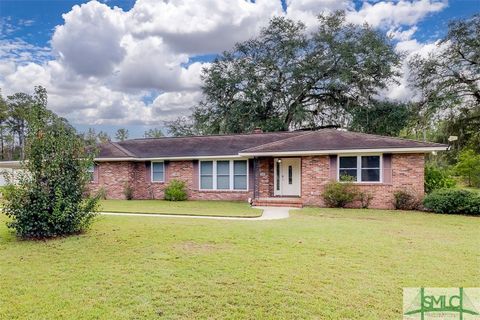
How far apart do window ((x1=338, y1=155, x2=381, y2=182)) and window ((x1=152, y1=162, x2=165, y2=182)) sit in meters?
10.1

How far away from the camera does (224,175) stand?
1842 cm

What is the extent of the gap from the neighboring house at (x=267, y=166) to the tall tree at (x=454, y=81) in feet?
38.9

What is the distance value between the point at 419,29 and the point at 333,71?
7.90 meters

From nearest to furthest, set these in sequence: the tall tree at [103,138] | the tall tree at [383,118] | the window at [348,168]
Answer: the window at [348,168]
the tall tree at [103,138]
the tall tree at [383,118]

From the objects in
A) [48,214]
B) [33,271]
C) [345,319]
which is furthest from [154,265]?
[48,214]

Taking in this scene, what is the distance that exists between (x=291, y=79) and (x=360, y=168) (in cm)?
1679

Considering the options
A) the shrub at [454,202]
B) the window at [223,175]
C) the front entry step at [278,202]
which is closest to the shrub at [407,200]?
the shrub at [454,202]

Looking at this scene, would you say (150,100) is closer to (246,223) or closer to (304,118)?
(304,118)

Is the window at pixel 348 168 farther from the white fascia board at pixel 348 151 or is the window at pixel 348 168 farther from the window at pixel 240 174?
the window at pixel 240 174

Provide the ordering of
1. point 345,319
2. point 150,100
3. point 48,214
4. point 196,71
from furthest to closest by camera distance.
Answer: point 196,71 → point 150,100 → point 48,214 → point 345,319

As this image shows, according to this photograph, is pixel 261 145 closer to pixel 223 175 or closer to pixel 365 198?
pixel 223 175

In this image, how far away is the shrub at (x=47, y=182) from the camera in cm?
776

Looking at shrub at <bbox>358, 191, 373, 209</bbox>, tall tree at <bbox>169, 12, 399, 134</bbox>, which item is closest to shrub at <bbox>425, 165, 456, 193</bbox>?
shrub at <bbox>358, 191, 373, 209</bbox>

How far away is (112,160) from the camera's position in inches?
771
